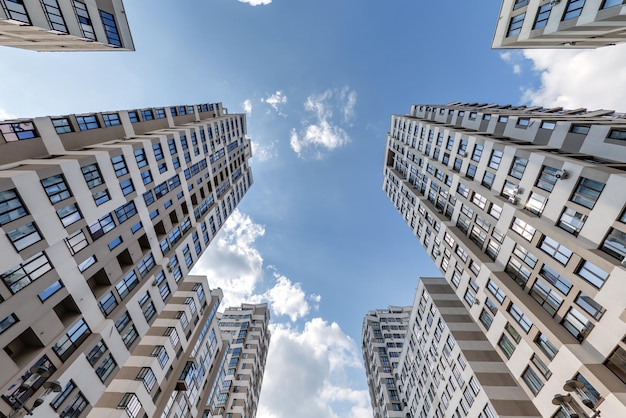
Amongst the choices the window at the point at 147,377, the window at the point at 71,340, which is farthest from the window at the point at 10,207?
the window at the point at 147,377

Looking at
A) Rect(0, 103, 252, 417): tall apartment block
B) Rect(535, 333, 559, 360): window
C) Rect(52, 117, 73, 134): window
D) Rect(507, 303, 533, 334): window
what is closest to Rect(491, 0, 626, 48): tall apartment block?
Rect(507, 303, 533, 334): window

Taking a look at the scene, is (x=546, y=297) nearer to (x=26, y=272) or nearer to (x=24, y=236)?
(x=26, y=272)

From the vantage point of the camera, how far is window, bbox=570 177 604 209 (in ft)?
64.7

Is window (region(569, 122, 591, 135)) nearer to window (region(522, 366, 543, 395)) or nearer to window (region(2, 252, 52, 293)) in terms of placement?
window (region(522, 366, 543, 395))

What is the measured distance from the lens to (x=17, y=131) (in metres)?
20.6

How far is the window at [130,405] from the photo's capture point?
25969mm

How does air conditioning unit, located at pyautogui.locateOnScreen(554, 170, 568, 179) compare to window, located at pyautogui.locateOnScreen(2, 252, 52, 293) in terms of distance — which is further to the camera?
air conditioning unit, located at pyautogui.locateOnScreen(554, 170, 568, 179)

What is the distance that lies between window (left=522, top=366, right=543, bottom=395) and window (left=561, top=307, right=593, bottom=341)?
556 cm

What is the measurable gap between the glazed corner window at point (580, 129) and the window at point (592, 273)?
508 inches

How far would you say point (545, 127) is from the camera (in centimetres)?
2891

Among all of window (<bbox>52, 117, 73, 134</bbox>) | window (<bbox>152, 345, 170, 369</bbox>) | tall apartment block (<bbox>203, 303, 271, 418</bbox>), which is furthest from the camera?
tall apartment block (<bbox>203, 303, 271, 418</bbox>)

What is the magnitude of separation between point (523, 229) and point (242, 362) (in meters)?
73.7

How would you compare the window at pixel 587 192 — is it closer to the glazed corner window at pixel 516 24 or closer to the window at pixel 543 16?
the window at pixel 543 16

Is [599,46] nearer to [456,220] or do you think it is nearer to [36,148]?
[456,220]
